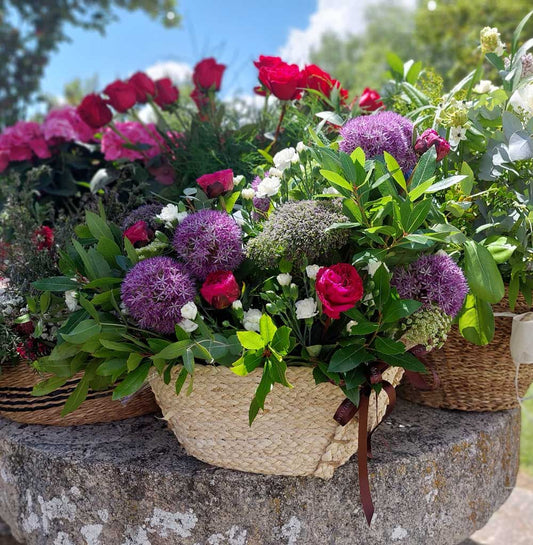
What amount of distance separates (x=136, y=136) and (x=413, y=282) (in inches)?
57.4

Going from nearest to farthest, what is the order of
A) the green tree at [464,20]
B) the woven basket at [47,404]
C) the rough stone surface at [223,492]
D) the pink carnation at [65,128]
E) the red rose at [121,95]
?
the rough stone surface at [223,492], the woven basket at [47,404], the red rose at [121,95], the pink carnation at [65,128], the green tree at [464,20]

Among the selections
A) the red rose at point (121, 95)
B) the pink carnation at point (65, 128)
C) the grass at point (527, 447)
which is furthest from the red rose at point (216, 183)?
the grass at point (527, 447)

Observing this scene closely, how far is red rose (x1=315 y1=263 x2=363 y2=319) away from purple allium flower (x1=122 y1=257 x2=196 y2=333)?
0.24 meters

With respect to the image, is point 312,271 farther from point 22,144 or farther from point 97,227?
point 22,144

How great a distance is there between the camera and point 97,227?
47.4 inches

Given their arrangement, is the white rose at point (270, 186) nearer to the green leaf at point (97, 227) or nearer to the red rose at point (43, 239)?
the green leaf at point (97, 227)

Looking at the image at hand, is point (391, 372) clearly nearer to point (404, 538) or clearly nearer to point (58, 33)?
point (404, 538)

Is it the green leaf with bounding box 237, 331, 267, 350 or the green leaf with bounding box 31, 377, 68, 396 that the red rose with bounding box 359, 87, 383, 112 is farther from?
the green leaf with bounding box 31, 377, 68, 396

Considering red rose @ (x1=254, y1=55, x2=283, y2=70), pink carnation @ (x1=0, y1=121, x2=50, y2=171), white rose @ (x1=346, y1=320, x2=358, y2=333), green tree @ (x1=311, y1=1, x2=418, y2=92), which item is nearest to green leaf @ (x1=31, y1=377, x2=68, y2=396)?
white rose @ (x1=346, y1=320, x2=358, y2=333)

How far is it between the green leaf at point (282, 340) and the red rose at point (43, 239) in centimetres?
74

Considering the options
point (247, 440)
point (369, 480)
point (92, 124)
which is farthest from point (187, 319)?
point (92, 124)

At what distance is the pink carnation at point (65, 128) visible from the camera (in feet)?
7.69

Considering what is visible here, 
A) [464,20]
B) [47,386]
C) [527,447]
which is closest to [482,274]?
[47,386]

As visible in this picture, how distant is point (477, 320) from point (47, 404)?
3.36 ft
